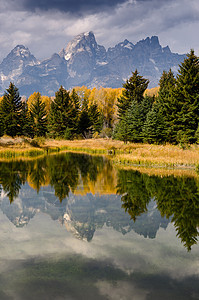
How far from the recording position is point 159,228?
9.12 m

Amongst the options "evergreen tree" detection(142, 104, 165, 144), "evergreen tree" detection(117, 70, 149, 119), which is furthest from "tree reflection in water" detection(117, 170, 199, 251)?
"evergreen tree" detection(117, 70, 149, 119)

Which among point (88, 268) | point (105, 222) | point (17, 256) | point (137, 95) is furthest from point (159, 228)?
point (137, 95)

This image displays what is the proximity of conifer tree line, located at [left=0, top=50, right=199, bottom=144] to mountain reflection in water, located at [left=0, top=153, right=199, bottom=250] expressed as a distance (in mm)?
22762

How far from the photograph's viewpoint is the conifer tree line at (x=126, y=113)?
39.3 meters

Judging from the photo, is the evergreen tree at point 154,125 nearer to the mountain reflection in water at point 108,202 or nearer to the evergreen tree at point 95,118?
the mountain reflection in water at point 108,202

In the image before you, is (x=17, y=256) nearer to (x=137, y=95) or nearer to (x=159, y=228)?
(x=159, y=228)

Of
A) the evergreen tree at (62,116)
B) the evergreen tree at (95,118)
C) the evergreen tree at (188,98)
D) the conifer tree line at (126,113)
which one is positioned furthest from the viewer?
the evergreen tree at (95,118)

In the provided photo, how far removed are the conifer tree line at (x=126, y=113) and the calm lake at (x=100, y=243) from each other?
26437 mm

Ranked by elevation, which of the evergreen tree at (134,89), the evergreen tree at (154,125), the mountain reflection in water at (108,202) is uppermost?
the evergreen tree at (134,89)

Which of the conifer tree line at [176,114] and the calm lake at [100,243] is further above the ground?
the conifer tree line at [176,114]

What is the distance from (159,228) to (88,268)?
3.81m

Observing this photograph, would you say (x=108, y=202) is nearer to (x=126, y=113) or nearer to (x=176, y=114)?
(x=176, y=114)

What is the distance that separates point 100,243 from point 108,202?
4.85m

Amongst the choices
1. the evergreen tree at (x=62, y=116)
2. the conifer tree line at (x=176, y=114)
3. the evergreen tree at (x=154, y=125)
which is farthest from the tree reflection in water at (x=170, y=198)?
the evergreen tree at (x=62, y=116)
